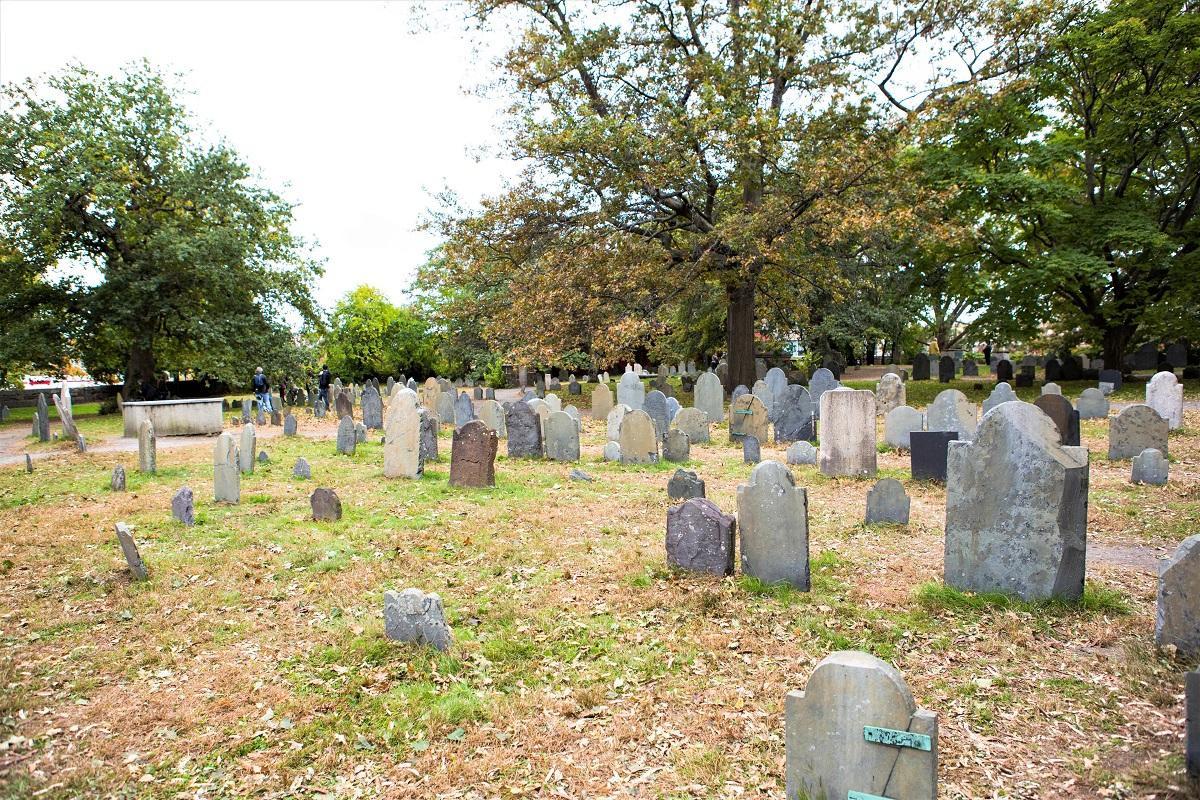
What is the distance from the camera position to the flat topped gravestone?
2.63 m

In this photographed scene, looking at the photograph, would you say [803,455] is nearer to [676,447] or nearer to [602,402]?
[676,447]

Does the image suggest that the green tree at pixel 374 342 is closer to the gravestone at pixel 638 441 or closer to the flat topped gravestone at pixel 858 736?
the gravestone at pixel 638 441

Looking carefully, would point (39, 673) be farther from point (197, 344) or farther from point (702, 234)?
point (197, 344)

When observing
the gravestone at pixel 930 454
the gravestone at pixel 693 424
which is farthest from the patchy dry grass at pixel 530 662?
the gravestone at pixel 693 424

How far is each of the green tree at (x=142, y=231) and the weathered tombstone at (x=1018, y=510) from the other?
79.0ft

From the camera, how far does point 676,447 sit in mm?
11703

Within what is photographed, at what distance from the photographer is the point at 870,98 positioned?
18.9 metres

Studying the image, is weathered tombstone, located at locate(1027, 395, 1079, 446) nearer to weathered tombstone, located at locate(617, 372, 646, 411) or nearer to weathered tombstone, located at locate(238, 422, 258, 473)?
weathered tombstone, located at locate(617, 372, 646, 411)

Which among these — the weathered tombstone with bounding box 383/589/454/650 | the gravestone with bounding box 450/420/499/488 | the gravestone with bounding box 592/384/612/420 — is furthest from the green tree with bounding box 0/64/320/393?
the weathered tombstone with bounding box 383/589/454/650

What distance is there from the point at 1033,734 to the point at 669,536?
3.04m

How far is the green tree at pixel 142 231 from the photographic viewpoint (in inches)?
904

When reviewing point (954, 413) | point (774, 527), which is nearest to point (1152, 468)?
point (954, 413)

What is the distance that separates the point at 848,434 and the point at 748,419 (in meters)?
3.61

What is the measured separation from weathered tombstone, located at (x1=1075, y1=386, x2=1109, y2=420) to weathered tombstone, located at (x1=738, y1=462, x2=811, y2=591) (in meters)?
12.1
